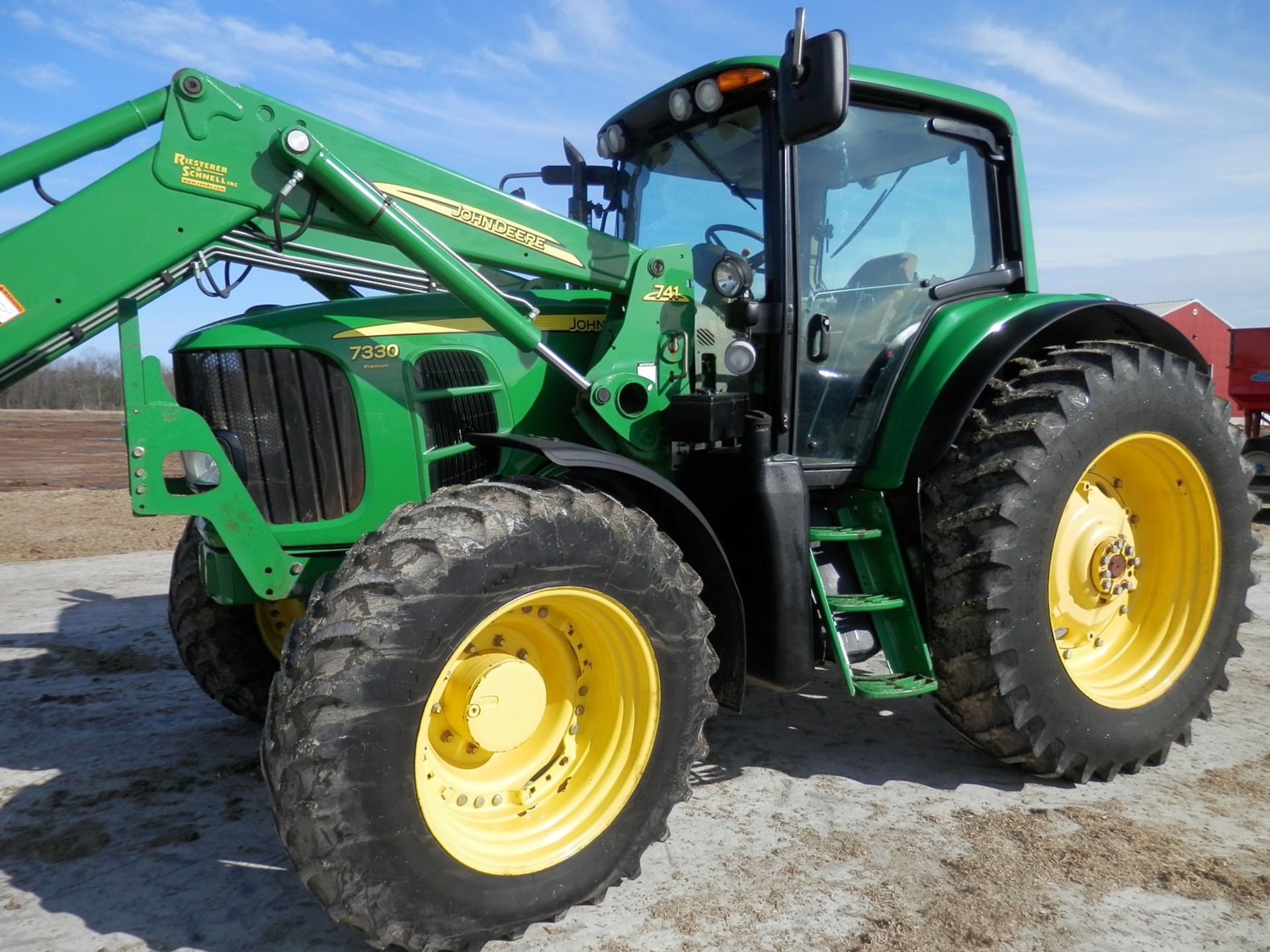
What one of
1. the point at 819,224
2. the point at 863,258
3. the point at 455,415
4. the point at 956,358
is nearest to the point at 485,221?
the point at 455,415

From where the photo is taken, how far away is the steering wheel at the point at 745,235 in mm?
3568

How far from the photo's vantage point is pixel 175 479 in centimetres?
303

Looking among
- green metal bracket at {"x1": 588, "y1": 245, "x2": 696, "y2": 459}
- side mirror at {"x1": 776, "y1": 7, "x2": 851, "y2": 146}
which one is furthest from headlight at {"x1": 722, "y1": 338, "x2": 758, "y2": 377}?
side mirror at {"x1": 776, "y1": 7, "x2": 851, "y2": 146}

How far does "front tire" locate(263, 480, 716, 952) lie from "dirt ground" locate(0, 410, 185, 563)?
6.22 m

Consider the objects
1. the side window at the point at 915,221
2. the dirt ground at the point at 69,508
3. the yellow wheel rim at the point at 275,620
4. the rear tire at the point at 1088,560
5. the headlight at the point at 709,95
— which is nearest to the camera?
the rear tire at the point at 1088,560

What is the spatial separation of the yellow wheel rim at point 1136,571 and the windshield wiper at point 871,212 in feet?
4.08

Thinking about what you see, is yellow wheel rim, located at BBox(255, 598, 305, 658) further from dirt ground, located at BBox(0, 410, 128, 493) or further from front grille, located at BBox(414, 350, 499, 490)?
dirt ground, located at BBox(0, 410, 128, 493)

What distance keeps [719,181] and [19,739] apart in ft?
11.7

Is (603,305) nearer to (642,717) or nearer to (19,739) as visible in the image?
(642,717)

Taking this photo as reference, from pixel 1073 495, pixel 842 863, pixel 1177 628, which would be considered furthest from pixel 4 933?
pixel 1177 628

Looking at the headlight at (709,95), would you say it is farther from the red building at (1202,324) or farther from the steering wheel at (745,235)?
the red building at (1202,324)

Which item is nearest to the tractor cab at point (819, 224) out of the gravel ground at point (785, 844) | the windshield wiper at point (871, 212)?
the windshield wiper at point (871, 212)

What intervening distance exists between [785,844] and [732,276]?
186cm

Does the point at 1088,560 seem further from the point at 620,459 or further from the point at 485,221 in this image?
the point at 485,221
